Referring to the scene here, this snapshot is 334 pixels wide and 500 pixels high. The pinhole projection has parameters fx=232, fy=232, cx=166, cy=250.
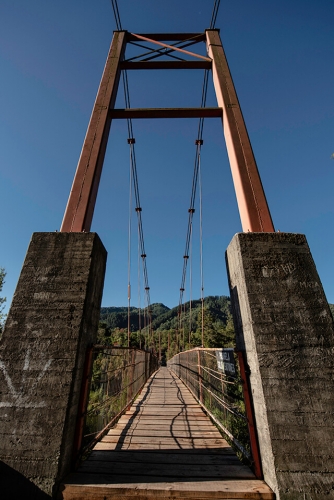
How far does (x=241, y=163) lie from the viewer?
10.2 feet

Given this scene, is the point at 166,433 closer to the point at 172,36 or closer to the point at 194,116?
the point at 194,116

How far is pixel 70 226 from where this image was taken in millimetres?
2713

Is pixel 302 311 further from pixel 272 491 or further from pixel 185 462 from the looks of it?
pixel 185 462

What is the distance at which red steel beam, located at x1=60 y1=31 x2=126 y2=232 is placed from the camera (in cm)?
278

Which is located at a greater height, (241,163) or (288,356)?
(241,163)

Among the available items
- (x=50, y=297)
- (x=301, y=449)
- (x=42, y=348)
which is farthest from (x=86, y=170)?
(x=301, y=449)

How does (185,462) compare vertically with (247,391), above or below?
below

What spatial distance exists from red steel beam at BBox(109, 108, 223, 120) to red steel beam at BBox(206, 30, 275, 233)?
216 mm

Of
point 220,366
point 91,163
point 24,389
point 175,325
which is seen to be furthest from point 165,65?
point 175,325

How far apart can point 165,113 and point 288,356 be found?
400 centimetres

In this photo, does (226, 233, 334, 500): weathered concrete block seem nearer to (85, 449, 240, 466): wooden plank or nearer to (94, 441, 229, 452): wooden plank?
(85, 449, 240, 466): wooden plank

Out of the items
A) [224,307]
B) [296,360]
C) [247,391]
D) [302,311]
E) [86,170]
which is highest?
[224,307]

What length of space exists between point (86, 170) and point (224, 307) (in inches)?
4337

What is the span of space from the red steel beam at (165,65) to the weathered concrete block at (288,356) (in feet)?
14.8
